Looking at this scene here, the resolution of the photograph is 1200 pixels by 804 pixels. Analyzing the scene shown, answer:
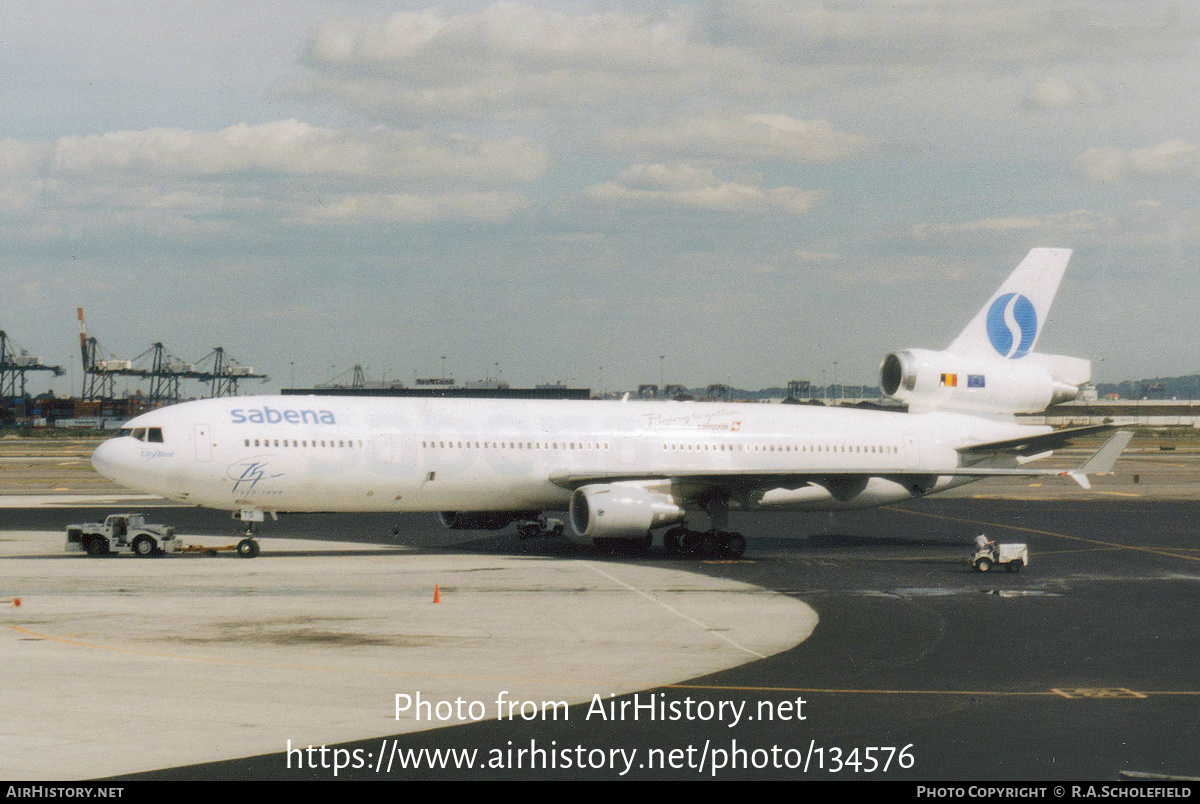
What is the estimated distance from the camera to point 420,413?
124 ft

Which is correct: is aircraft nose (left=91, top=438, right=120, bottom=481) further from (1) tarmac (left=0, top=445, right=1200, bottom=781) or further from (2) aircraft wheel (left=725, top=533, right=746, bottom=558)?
(2) aircraft wheel (left=725, top=533, right=746, bottom=558)

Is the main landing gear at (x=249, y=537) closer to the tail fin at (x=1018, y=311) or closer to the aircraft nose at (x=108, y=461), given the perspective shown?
the aircraft nose at (x=108, y=461)

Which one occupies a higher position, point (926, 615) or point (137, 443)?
point (137, 443)

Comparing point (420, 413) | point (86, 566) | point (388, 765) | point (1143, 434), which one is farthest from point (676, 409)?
point (1143, 434)

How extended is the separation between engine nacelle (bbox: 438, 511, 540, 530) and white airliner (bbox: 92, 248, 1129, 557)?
69mm

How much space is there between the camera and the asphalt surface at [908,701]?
14.2 meters

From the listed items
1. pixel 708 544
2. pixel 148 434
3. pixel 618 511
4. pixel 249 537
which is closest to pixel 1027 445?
pixel 708 544

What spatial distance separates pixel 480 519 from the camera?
41.1 meters

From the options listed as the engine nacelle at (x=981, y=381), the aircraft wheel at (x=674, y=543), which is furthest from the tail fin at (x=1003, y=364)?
the aircraft wheel at (x=674, y=543)

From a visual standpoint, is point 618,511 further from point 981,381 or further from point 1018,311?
point 1018,311

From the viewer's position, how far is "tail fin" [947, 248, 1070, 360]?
145 feet

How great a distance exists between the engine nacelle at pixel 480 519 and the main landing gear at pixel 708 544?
5.70 m

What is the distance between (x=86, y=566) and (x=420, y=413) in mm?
10831

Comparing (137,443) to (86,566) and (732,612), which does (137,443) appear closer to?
(86,566)
